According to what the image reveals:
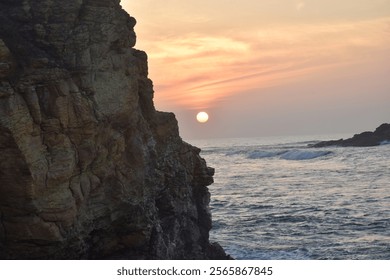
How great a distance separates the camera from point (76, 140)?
1383 cm

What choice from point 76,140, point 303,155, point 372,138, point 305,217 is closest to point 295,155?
point 303,155

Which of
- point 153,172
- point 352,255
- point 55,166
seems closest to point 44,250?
point 55,166

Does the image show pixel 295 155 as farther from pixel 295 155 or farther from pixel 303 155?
pixel 303 155

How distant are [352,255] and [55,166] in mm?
14722

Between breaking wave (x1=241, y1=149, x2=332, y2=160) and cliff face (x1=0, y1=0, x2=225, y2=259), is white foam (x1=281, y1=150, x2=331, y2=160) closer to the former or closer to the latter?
breaking wave (x1=241, y1=149, x2=332, y2=160)

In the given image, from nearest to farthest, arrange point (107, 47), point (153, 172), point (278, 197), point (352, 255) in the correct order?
point (107, 47) → point (153, 172) → point (352, 255) → point (278, 197)

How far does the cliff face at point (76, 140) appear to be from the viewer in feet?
41.9

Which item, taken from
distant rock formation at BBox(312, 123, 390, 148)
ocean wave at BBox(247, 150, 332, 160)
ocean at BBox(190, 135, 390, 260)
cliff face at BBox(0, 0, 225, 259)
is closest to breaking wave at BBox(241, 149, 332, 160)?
ocean wave at BBox(247, 150, 332, 160)

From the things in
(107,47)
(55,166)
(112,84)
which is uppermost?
(107,47)

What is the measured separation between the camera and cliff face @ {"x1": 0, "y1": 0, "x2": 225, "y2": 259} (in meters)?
12.8

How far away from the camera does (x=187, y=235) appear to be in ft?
61.5

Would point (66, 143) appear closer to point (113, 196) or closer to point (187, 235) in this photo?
point (113, 196)

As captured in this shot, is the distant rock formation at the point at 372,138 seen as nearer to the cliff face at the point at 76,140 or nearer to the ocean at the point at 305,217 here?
the ocean at the point at 305,217

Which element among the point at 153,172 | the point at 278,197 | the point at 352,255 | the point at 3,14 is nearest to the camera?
the point at 3,14
